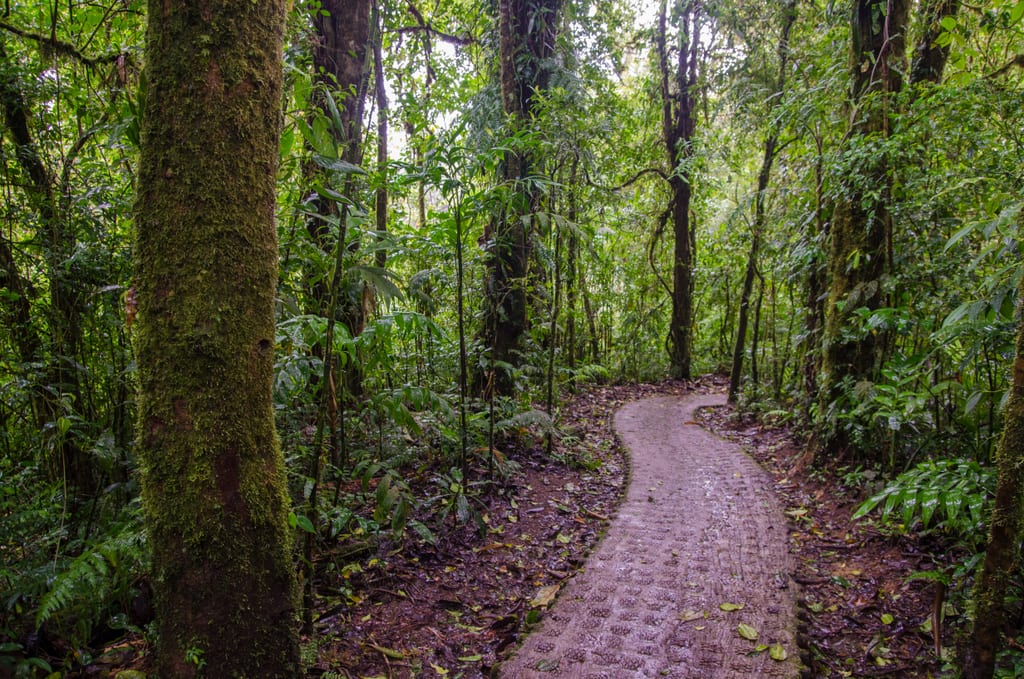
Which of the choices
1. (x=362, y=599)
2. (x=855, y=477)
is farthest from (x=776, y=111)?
(x=362, y=599)

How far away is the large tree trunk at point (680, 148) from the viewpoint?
1166 centimetres

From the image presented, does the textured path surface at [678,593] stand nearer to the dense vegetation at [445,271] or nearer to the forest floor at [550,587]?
the forest floor at [550,587]

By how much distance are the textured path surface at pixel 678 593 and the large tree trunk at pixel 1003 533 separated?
0.78 meters

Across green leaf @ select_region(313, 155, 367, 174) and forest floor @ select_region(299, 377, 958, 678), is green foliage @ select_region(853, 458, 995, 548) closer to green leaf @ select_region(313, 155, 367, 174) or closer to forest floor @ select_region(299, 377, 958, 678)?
forest floor @ select_region(299, 377, 958, 678)

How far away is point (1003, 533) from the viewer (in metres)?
2.01

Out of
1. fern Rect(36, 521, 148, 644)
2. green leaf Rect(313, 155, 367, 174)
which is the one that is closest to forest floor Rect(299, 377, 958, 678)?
fern Rect(36, 521, 148, 644)

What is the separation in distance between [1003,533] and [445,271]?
14.7 feet

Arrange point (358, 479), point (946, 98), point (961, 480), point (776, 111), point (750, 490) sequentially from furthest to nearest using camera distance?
point (776, 111), point (750, 490), point (358, 479), point (946, 98), point (961, 480)

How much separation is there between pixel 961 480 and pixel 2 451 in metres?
5.38

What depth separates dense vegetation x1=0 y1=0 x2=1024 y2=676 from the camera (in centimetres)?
265

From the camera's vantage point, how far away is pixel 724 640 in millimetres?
2742

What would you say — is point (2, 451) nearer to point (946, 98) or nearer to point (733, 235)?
point (946, 98)

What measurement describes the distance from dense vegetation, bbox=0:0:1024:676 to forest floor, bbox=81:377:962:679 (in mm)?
214

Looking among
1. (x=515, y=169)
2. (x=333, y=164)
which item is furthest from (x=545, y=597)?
(x=515, y=169)
